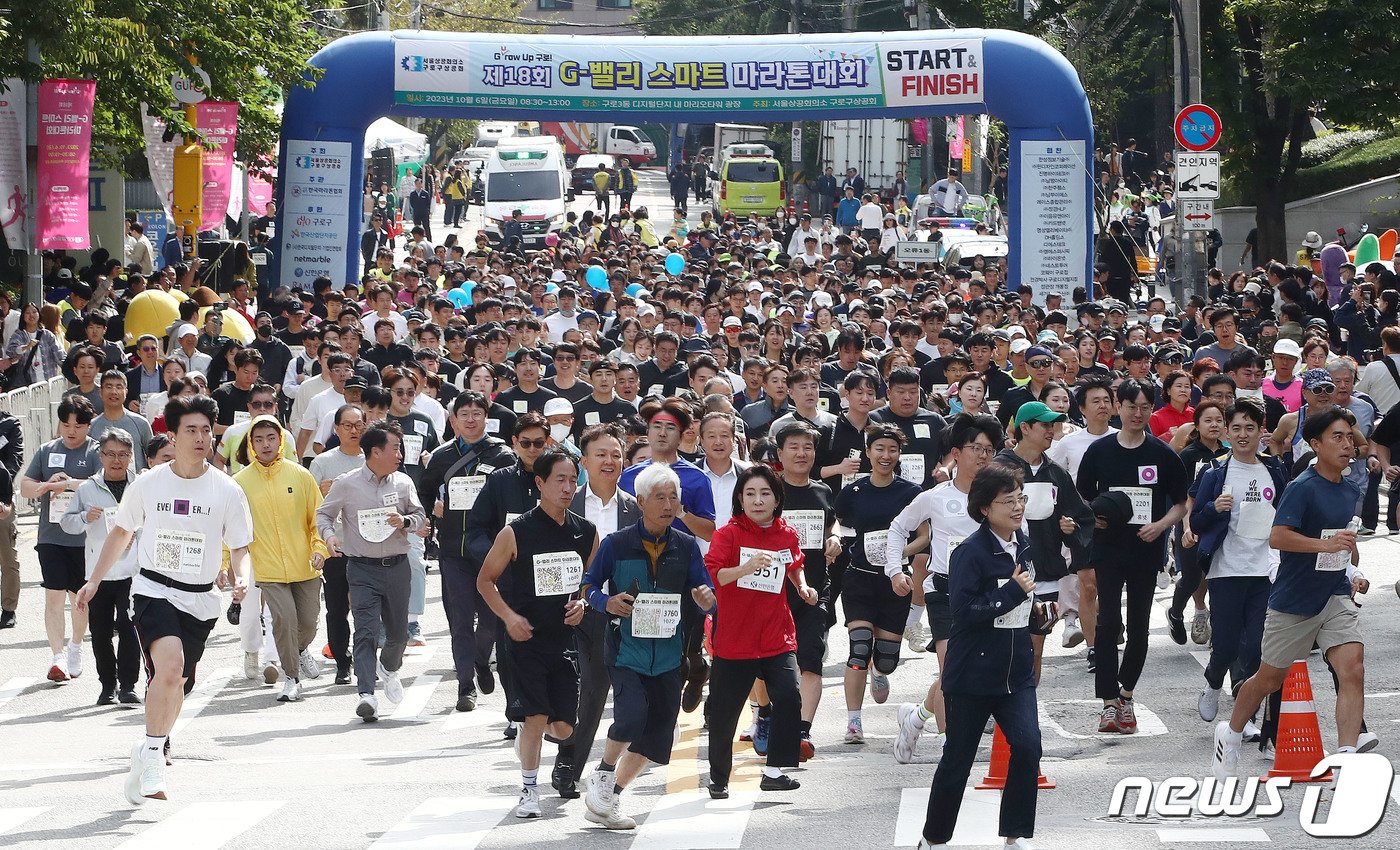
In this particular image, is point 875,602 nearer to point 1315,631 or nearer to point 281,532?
point 1315,631

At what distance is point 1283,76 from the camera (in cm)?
2855

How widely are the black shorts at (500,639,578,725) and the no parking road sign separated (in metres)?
15.1

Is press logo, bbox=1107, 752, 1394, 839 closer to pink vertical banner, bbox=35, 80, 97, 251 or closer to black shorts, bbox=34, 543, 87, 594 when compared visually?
black shorts, bbox=34, 543, 87, 594

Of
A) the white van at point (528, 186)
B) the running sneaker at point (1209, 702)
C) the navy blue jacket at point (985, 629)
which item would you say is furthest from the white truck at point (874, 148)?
the navy blue jacket at point (985, 629)

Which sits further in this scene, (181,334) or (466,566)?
(181,334)

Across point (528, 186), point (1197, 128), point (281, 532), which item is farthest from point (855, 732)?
point (528, 186)

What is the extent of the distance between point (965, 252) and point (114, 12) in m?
17.0

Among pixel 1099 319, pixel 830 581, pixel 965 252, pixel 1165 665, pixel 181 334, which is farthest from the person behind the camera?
pixel 965 252

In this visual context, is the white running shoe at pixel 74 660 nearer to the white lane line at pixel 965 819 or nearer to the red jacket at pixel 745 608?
the red jacket at pixel 745 608

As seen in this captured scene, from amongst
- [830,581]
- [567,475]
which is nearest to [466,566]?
[830,581]

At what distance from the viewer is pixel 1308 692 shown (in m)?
9.52

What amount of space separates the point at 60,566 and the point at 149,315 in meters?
9.27

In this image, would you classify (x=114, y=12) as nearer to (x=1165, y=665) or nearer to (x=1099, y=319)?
(x=1099, y=319)

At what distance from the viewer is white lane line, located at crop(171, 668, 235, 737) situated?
11789 millimetres
